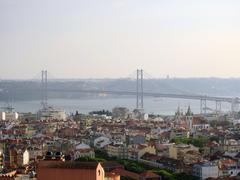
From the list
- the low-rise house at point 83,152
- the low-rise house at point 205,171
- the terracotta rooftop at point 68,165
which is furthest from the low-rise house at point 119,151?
the terracotta rooftop at point 68,165

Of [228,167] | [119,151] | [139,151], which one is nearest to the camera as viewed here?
[228,167]

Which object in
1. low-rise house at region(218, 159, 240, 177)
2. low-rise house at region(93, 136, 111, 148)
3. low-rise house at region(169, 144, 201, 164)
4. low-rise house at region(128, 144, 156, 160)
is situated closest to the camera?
low-rise house at region(218, 159, 240, 177)

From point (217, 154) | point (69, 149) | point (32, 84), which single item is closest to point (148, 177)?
point (217, 154)

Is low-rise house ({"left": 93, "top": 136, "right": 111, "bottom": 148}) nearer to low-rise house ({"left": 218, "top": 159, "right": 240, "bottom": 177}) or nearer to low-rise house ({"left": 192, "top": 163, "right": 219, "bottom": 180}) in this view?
low-rise house ({"left": 218, "top": 159, "right": 240, "bottom": 177})

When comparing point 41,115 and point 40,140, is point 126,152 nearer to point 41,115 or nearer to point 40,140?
point 40,140

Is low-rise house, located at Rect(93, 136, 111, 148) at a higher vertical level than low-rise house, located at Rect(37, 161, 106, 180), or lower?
lower

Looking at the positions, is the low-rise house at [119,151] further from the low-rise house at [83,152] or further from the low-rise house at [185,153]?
the low-rise house at [185,153]

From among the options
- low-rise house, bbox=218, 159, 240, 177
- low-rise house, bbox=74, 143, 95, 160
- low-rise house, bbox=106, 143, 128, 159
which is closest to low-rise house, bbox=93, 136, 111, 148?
low-rise house, bbox=106, 143, 128, 159

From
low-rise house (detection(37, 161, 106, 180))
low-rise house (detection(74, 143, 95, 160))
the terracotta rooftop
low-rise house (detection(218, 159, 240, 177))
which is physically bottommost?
low-rise house (detection(218, 159, 240, 177))

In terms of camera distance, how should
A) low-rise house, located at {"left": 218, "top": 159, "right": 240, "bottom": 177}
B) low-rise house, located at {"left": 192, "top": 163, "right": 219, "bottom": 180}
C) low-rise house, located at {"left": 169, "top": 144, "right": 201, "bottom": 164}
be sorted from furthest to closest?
low-rise house, located at {"left": 169, "top": 144, "right": 201, "bottom": 164} < low-rise house, located at {"left": 218, "top": 159, "right": 240, "bottom": 177} < low-rise house, located at {"left": 192, "top": 163, "right": 219, "bottom": 180}

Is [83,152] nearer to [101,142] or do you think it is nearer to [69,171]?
[101,142]

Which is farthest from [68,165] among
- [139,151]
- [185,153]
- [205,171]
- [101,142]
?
[101,142]
